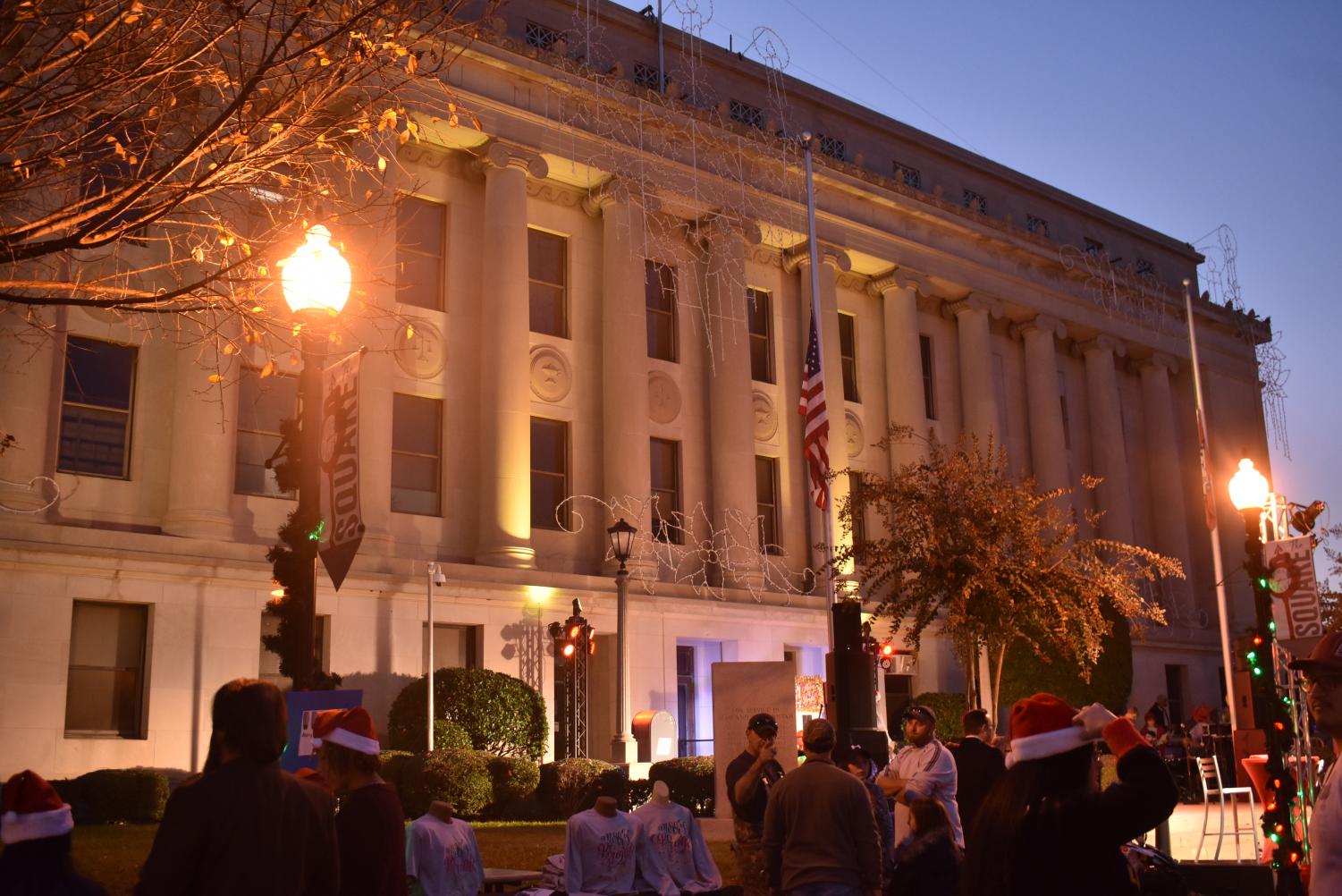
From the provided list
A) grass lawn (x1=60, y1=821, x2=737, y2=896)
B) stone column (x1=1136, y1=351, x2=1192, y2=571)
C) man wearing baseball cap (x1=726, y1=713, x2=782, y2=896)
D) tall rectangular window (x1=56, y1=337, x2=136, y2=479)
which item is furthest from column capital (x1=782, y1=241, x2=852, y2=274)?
man wearing baseball cap (x1=726, y1=713, x2=782, y2=896)

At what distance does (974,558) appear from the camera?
21.6 metres

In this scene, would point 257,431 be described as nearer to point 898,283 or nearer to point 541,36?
point 541,36

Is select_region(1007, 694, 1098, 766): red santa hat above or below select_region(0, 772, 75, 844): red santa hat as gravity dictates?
above

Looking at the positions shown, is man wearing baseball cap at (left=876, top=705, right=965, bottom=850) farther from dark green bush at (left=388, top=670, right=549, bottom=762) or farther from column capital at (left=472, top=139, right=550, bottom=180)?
column capital at (left=472, top=139, right=550, bottom=180)

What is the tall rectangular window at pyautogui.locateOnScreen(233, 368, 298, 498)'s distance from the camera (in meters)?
27.1

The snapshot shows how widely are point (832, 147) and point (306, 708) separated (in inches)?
1360

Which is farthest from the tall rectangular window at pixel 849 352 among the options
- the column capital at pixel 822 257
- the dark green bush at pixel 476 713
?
the dark green bush at pixel 476 713

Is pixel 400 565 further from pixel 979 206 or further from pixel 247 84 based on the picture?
pixel 979 206

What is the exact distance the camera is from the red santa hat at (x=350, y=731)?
240 inches

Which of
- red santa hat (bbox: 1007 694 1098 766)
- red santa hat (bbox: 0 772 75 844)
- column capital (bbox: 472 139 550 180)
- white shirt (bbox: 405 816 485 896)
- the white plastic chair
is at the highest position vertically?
column capital (bbox: 472 139 550 180)

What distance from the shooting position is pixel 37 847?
4.50m

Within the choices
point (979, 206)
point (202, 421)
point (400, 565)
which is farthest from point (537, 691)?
point (979, 206)

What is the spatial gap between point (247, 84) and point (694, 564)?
25.4m

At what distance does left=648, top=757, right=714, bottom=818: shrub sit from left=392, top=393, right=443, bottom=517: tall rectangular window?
31.2ft
